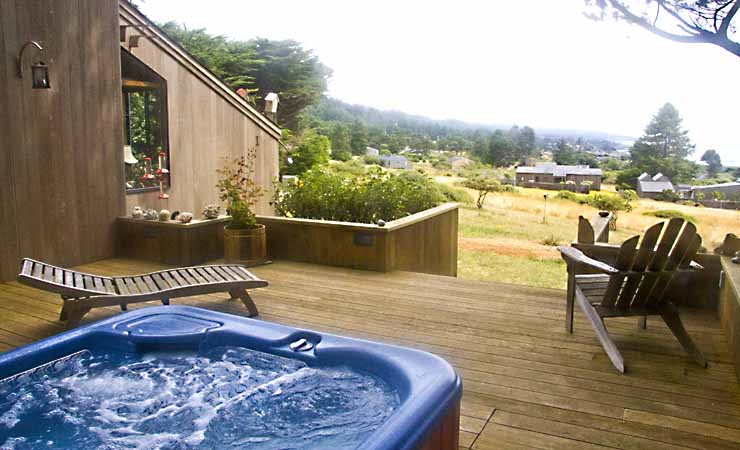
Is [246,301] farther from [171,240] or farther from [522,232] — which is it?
[522,232]

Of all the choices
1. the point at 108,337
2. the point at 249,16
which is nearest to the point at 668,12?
the point at 108,337

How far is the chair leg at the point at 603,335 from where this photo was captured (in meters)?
2.79

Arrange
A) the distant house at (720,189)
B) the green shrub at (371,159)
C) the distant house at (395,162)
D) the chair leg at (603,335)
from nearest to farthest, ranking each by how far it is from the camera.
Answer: the chair leg at (603,335) < the distant house at (720,189) < the distant house at (395,162) < the green shrub at (371,159)

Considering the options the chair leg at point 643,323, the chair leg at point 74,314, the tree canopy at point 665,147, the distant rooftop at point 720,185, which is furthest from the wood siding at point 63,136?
the distant rooftop at point 720,185

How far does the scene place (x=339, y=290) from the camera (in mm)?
4258

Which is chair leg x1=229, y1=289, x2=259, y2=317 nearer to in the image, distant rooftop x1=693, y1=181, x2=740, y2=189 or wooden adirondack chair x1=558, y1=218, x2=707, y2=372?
wooden adirondack chair x1=558, y1=218, x2=707, y2=372

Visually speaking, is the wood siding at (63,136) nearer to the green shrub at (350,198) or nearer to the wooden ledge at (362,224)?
the wooden ledge at (362,224)

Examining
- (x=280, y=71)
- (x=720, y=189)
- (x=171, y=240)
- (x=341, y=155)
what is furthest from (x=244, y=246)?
(x=280, y=71)

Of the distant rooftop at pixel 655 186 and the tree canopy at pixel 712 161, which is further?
the distant rooftop at pixel 655 186

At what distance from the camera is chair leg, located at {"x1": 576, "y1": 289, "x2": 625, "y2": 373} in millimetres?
2789

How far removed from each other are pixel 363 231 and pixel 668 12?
3005mm

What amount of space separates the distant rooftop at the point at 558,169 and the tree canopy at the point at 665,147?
455 mm

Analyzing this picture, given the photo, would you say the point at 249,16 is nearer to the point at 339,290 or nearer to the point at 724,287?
the point at 339,290

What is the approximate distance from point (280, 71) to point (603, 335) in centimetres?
1094
